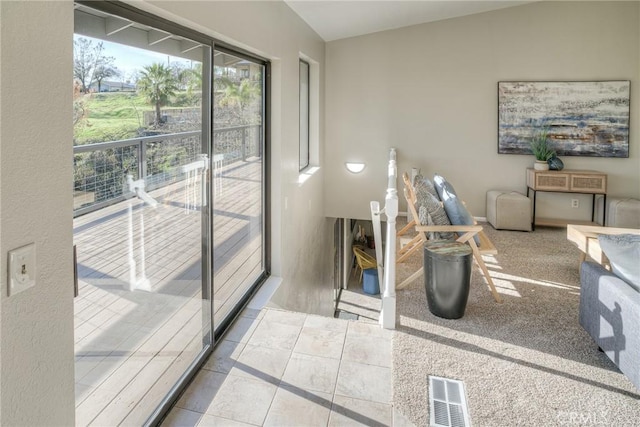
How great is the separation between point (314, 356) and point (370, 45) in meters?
4.99

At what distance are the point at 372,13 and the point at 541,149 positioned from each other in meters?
2.88

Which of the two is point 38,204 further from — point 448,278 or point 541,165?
point 541,165

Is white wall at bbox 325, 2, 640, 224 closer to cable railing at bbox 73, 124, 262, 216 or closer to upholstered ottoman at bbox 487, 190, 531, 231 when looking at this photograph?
upholstered ottoman at bbox 487, 190, 531, 231

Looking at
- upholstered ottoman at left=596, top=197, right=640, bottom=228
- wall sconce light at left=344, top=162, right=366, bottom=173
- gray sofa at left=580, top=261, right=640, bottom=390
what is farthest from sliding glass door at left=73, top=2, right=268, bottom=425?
upholstered ottoman at left=596, top=197, right=640, bottom=228

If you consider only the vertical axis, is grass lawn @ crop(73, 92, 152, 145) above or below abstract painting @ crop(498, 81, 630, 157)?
below

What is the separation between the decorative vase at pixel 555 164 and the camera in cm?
590

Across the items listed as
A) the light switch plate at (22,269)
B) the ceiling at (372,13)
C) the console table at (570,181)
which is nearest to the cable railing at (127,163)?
the light switch plate at (22,269)

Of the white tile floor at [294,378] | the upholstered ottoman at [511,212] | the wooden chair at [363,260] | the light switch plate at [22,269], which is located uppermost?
the light switch plate at [22,269]

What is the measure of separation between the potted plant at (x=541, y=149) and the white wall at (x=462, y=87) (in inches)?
9.9

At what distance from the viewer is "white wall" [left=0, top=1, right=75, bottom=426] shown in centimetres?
111

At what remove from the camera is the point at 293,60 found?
4496 mm

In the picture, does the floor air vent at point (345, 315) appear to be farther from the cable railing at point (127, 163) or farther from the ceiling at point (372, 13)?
the cable railing at point (127, 163)

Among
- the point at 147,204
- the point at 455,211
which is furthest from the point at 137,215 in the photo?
the point at 455,211

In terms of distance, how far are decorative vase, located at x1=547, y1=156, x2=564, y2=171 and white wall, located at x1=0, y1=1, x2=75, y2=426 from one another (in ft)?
19.6
